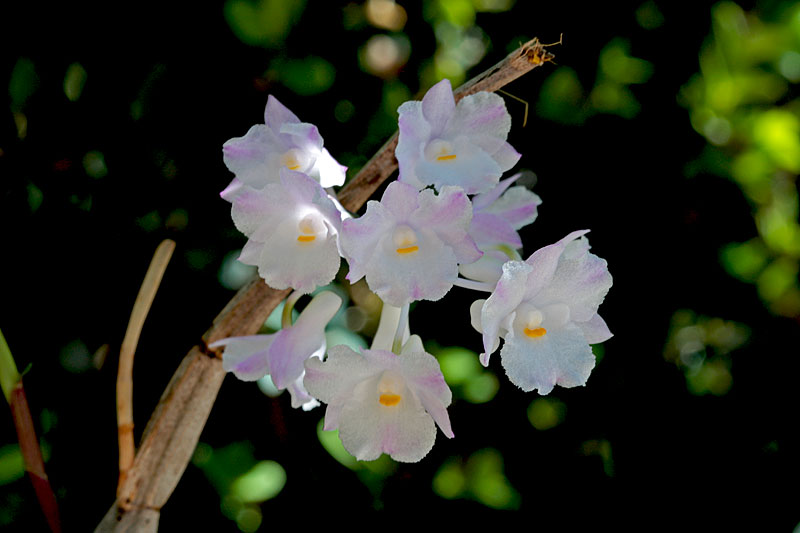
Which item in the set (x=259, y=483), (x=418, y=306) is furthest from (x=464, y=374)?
(x=259, y=483)

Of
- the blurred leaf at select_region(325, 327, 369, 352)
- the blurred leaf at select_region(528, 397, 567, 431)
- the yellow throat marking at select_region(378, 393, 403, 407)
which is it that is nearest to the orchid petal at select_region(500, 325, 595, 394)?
the yellow throat marking at select_region(378, 393, 403, 407)

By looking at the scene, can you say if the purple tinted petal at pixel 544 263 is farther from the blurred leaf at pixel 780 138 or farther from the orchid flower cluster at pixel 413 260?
the blurred leaf at pixel 780 138

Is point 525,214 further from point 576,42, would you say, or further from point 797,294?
point 797,294

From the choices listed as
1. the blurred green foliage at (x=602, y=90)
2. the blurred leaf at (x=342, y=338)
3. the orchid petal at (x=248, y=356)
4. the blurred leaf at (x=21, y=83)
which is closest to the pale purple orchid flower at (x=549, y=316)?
the orchid petal at (x=248, y=356)

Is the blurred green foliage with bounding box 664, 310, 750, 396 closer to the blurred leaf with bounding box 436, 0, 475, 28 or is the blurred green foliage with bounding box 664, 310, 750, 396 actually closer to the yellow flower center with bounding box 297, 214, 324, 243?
the blurred leaf with bounding box 436, 0, 475, 28

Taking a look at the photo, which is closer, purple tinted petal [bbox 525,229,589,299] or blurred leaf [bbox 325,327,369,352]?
purple tinted petal [bbox 525,229,589,299]
